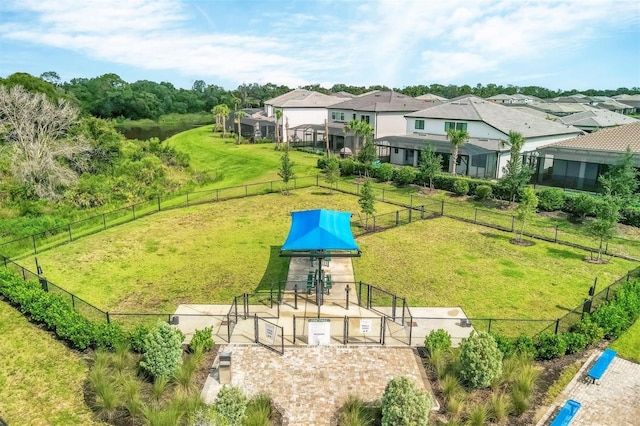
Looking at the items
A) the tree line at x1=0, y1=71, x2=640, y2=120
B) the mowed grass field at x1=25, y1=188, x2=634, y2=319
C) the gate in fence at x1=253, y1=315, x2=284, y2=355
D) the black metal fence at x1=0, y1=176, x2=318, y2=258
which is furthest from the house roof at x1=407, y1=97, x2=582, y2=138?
the tree line at x1=0, y1=71, x2=640, y2=120

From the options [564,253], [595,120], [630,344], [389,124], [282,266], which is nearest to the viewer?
[630,344]

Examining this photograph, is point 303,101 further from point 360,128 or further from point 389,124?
point 360,128

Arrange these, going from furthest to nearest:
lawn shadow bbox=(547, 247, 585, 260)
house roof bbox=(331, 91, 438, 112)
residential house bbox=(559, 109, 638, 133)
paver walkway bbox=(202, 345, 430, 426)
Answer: residential house bbox=(559, 109, 638, 133) < house roof bbox=(331, 91, 438, 112) < lawn shadow bbox=(547, 247, 585, 260) < paver walkway bbox=(202, 345, 430, 426)

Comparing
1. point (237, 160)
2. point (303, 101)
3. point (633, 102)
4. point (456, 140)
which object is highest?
point (633, 102)

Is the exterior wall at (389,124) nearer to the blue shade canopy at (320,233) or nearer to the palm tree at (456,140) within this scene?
the palm tree at (456,140)

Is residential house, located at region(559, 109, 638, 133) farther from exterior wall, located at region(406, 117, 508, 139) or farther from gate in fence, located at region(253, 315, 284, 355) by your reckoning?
gate in fence, located at region(253, 315, 284, 355)

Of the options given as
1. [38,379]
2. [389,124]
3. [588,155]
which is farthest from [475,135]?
[38,379]

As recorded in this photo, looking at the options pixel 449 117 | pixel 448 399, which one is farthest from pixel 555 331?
pixel 449 117
